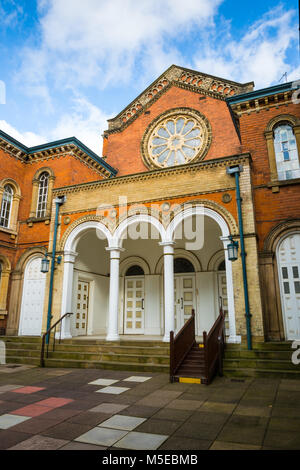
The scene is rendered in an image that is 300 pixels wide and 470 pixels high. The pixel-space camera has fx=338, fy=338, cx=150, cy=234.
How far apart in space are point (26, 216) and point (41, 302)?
13.3 feet

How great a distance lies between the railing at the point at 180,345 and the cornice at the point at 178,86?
12.1 meters

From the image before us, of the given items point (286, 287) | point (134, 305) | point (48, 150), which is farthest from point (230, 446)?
point (48, 150)

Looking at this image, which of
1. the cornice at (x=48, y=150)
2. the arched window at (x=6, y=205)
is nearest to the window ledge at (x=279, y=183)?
the cornice at (x=48, y=150)

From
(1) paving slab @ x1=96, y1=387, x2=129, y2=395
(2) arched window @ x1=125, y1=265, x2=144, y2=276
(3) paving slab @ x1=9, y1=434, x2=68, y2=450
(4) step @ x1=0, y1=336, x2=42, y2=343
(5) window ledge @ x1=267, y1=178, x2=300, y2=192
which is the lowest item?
(3) paving slab @ x1=9, y1=434, x2=68, y2=450

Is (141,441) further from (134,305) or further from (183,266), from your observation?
(134,305)

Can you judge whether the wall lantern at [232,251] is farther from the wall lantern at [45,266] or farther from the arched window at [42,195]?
the arched window at [42,195]

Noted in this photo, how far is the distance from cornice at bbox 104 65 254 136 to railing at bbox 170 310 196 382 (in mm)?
12061

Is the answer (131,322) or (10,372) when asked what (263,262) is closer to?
(131,322)

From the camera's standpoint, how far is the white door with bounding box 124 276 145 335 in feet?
47.9

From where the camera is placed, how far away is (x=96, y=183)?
1277 cm

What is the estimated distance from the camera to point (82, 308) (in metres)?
14.4

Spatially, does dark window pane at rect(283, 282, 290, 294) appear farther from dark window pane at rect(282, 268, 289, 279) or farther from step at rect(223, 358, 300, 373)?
step at rect(223, 358, 300, 373)

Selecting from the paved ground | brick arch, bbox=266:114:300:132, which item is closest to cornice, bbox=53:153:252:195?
brick arch, bbox=266:114:300:132
